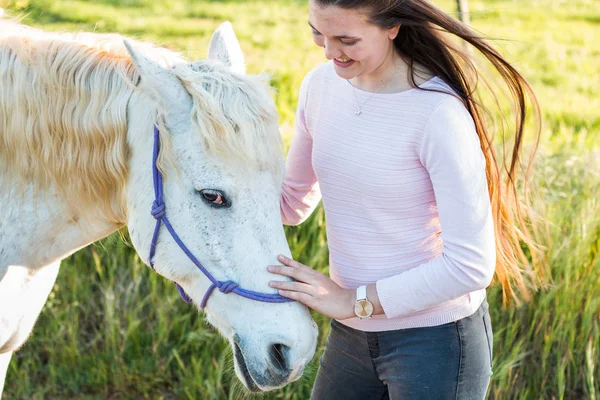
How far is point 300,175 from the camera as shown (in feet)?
6.90

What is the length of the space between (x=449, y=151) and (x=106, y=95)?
0.88 metres

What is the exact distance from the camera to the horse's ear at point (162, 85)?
1693mm

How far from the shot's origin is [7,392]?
3.36 metres

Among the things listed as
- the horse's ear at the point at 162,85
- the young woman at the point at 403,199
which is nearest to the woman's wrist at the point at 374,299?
the young woman at the point at 403,199

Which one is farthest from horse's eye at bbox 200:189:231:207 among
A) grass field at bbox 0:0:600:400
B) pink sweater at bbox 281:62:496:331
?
grass field at bbox 0:0:600:400

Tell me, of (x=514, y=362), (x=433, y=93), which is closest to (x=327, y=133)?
(x=433, y=93)

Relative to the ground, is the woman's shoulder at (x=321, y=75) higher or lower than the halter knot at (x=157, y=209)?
higher

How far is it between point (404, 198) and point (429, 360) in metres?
0.43

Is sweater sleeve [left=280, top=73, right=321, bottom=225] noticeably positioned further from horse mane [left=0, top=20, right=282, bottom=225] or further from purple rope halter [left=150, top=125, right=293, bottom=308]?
purple rope halter [left=150, top=125, right=293, bottom=308]

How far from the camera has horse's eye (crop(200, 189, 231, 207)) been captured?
5.63 feet

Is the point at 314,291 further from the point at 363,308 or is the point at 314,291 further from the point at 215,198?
the point at 215,198

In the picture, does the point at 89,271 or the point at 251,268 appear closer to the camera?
the point at 251,268

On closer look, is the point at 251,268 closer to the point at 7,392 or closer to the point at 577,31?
the point at 7,392

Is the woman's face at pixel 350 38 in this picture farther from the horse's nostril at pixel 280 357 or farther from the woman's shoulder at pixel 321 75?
the horse's nostril at pixel 280 357
